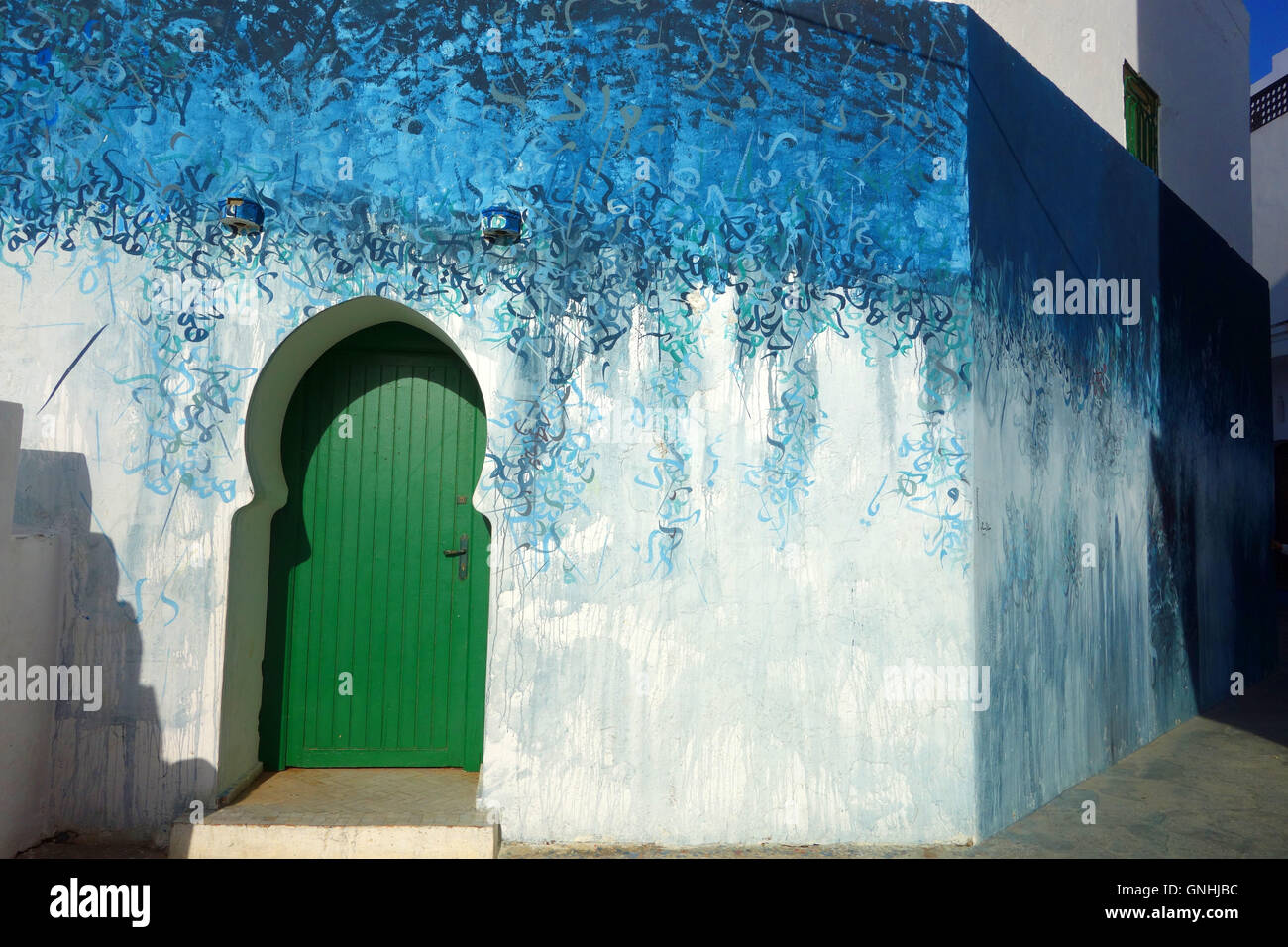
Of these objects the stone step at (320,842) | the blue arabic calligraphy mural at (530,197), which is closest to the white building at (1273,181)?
the blue arabic calligraphy mural at (530,197)

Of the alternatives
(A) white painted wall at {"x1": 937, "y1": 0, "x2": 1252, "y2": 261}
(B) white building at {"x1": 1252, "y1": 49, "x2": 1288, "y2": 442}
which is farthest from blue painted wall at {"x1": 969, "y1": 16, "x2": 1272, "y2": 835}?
(B) white building at {"x1": 1252, "y1": 49, "x2": 1288, "y2": 442}

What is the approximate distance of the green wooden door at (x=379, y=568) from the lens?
513 centimetres

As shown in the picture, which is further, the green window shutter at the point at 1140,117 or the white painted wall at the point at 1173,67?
the green window shutter at the point at 1140,117

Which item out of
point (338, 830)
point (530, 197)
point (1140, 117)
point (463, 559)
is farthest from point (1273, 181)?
point (338, 830)

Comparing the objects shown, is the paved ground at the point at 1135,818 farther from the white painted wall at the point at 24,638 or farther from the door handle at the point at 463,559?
the door handle at the point at 463,559

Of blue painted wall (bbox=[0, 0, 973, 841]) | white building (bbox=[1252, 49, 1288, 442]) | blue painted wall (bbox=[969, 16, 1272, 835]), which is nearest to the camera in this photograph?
blue painted wall (bbox=[0, 0, 973, 841])

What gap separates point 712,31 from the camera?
16.1 feet

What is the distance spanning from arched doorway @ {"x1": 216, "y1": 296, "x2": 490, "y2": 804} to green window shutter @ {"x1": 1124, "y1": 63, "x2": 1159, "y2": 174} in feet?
24.4

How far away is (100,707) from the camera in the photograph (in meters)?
4.53

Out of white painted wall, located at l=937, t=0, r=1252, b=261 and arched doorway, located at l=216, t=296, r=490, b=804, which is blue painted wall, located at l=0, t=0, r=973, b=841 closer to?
arched doorway, located at l=216, t=296, r=490, b=804

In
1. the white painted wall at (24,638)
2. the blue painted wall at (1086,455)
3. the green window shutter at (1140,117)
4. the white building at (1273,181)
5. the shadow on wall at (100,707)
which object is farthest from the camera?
the white building at (1273,181)

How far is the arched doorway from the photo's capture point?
4652 millimetres

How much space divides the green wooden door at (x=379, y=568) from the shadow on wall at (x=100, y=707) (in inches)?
25.6

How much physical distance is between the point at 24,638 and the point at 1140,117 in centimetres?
1029
